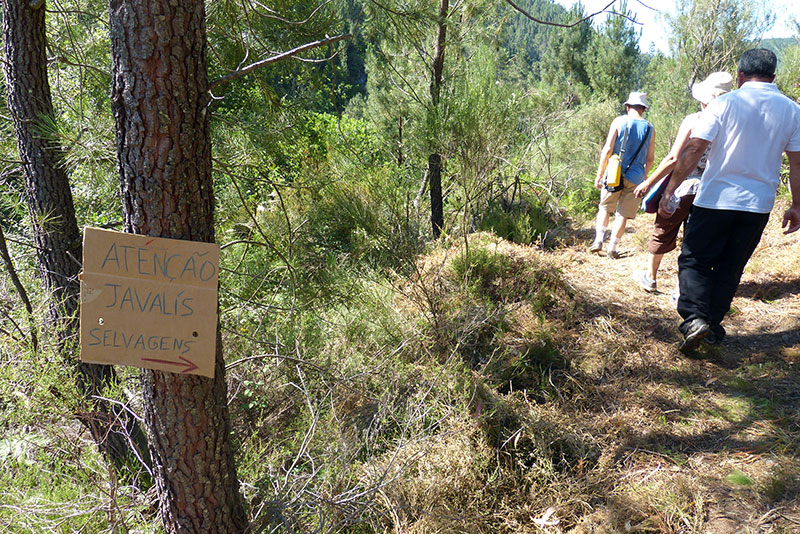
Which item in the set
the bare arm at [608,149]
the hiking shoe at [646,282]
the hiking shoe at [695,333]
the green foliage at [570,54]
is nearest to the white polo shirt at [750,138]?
the hiking shoe at [695,333]

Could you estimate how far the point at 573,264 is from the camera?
15.0 ft

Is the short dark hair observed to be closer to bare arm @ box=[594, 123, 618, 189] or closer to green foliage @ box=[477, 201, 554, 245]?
bare arm @ box=[594, 123, 618, 189]

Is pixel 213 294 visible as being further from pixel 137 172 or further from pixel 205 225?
pixel 137 172

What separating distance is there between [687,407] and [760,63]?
1.95 meters

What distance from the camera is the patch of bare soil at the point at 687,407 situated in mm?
2078

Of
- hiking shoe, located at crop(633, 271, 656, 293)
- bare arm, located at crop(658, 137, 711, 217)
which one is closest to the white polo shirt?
bare arm, located at crop(658, 137, 711, 217)

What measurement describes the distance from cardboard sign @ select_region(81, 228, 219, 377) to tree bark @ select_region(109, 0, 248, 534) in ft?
0.23

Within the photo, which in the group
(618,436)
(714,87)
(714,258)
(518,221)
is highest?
(714,87)

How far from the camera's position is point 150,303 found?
144cm

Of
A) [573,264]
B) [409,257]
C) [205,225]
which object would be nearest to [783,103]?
[573,264]

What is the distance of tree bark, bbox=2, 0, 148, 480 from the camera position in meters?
2.24

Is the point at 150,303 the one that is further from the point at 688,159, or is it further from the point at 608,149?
the point at 608,149

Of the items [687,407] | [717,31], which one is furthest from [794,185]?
[717,31]

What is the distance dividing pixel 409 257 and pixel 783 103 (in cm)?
240
